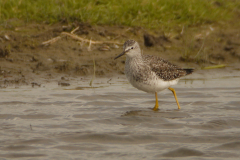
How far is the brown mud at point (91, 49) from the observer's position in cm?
920

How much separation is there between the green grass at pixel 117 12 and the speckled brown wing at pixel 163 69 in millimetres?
3361

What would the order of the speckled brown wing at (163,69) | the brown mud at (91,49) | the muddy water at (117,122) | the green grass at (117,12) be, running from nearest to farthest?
1. the muddy water at (117,122)
2. the speckled brown wing at (163,69)
3. the brown mud at (91,49)
4. the green grass at (117,12)

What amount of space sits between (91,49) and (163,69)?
306cm

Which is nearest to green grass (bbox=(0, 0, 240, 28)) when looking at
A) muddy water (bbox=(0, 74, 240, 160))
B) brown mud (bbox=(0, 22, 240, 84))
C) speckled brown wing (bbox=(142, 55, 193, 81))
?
brown mud (bbox=(0, 22, 240, 84))

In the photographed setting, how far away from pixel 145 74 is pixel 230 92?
2.28 m

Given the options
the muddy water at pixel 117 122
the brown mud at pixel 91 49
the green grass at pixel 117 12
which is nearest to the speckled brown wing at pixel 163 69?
the muddy water at pixel 117 122

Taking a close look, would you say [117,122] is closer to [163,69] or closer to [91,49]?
[163,69]

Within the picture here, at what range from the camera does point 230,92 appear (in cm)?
840

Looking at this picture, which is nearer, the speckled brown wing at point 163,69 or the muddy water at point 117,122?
the muddy water at point 117,122

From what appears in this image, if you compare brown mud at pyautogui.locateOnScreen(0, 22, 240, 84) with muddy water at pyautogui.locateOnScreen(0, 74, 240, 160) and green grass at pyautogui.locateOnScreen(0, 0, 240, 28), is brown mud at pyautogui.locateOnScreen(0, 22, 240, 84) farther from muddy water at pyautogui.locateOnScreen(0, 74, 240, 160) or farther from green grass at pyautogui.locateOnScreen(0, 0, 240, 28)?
muddy water at pyautogui.locateOnScreen(0, 74, 240, 160)

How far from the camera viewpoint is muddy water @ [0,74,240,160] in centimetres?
528

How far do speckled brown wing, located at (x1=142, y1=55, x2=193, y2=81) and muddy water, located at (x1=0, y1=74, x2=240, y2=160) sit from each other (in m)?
0.58

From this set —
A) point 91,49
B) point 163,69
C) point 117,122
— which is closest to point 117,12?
point 91,49

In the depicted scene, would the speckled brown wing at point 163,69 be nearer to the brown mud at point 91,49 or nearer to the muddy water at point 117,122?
the muddy water at point 117,122
